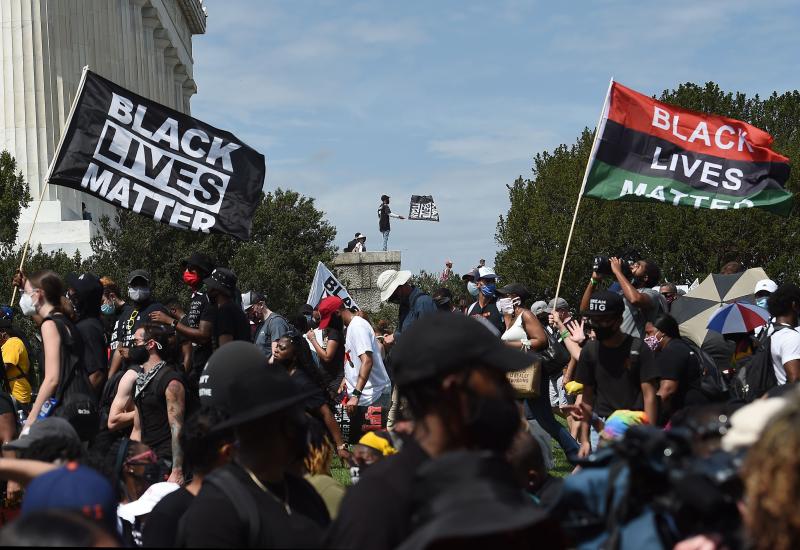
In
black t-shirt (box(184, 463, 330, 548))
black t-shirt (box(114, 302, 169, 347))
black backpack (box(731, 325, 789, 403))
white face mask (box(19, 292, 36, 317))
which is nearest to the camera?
black t-shirt (box(184, 463, 330, 548))

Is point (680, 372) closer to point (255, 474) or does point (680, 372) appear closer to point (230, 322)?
point (230, 322)

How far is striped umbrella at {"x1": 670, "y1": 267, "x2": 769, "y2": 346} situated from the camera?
12.6 metres

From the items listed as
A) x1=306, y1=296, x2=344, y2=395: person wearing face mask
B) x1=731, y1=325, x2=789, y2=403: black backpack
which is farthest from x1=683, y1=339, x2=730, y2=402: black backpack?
x1=306, y1=296, x2=344, y2=395: person wearing face mask

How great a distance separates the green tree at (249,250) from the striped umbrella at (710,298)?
2346 centimetres

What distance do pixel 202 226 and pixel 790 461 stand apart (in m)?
9.28

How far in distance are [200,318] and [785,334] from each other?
457 centimetres

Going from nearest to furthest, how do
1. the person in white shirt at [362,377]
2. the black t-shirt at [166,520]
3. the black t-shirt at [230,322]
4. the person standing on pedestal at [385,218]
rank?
1. the black t-shirt at [166,520]
2. the black t-shirt at [230,322]
3. the person in white shirt at [362,377]
4. the person standing on pedestal at [385,218]

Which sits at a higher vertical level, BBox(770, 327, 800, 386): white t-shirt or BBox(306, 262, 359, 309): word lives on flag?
BBox(306, 262, 359, 309): word lives on flag

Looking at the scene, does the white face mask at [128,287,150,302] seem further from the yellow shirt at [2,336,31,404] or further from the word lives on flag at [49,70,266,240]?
the yellow shirt at [2,336,31,404]

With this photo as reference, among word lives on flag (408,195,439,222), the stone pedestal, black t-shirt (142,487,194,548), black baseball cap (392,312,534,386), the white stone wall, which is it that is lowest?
black t-shirt (142,487,194,548)

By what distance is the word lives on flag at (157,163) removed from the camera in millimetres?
10812

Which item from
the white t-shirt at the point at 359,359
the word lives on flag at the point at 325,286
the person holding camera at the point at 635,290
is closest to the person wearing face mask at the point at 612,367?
the person holding camera at the point at 635,290

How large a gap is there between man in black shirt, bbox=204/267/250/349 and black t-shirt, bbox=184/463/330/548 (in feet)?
19.5

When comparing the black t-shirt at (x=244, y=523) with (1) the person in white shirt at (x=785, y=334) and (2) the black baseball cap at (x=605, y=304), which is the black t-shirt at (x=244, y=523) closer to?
(2) the black baseball cap at (x=605, y=304)
